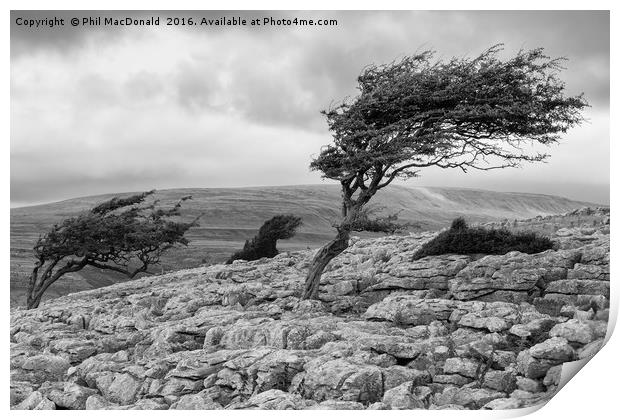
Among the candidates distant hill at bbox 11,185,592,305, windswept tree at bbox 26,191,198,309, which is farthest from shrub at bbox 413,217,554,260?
windswept tree at bbox 26,191,198,309

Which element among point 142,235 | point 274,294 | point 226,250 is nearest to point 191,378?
point 274,294

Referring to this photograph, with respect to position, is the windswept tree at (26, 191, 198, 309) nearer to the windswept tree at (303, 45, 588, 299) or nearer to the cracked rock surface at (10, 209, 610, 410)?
the cracked rock surface at (10, 209, 610, 410)

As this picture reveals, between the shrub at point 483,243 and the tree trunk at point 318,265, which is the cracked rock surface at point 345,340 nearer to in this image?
the tree trunk at point 318,265

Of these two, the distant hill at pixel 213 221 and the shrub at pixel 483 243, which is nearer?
the shrub at pixel 483 243

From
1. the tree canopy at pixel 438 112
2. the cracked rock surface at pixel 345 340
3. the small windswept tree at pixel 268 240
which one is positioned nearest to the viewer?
the cracked rock surface at pixel 345 340

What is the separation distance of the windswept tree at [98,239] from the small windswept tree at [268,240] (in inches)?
149

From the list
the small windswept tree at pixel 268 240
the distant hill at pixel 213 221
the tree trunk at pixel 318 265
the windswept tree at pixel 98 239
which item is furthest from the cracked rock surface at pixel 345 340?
the small windswept tree at pixel 268 240

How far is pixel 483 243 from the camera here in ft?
77.0

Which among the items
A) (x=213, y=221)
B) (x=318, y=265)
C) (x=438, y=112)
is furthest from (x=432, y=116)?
(x=213, y=221)

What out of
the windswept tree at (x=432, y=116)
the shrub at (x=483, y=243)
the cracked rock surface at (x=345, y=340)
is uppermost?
the windswept tree at (x=432, y=116)

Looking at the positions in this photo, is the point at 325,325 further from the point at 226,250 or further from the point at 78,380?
the point at 226,250

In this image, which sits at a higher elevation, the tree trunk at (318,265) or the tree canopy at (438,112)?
the tree canopy at (438,112)

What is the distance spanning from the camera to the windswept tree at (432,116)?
20.8m

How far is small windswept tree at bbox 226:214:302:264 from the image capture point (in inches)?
1499
